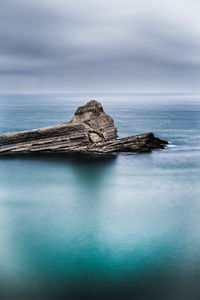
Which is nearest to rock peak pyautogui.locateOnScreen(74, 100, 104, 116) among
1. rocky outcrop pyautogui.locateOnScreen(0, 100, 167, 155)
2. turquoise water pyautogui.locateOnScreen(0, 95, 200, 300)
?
rocky outcrop pyautogui.locateOnScreen(0, 100, 167, 155)

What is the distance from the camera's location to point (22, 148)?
102ft

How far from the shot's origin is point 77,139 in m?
31.0

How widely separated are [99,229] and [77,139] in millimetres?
16143

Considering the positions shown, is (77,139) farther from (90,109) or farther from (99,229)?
(99,229)

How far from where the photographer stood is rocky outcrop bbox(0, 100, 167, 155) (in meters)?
30.5

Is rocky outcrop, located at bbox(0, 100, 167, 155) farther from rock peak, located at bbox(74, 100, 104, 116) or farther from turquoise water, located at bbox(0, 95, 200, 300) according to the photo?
turquoise water, located at bbox(0, 95, 200, 300)

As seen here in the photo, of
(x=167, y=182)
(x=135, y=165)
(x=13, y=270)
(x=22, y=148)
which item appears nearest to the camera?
(x=13, y=270)

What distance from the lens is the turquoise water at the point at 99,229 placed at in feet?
35.3

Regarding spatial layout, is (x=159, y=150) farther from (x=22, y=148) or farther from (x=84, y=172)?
(x=22, y=148)

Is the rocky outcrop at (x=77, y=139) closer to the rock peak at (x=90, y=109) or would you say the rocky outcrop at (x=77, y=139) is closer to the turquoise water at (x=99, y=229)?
the rock peak at (x=90, y=109)

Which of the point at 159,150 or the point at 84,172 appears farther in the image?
the point at 159,150

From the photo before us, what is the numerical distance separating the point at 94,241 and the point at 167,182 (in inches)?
421

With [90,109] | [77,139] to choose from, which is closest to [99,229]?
[77,139]

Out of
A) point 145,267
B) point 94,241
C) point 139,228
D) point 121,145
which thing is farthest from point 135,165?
point 145,267
